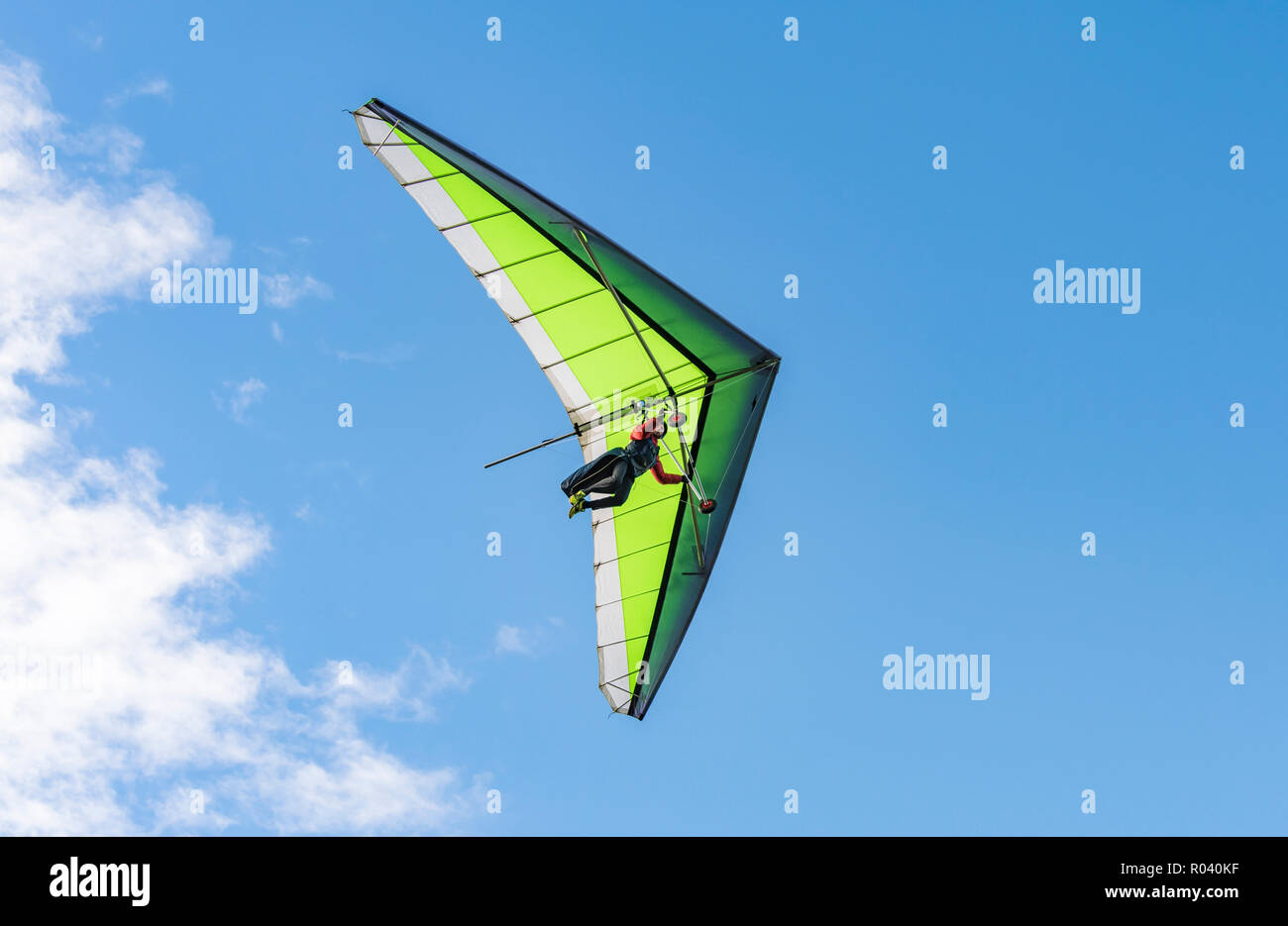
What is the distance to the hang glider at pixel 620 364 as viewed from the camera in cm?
1202

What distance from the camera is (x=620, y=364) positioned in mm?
13523

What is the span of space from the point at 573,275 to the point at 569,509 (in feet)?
10.4

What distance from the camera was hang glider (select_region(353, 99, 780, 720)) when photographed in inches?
473

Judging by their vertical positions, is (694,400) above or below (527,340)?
below

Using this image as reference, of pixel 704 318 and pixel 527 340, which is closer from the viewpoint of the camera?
pixel 704 318

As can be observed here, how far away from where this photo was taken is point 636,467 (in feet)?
39.2
